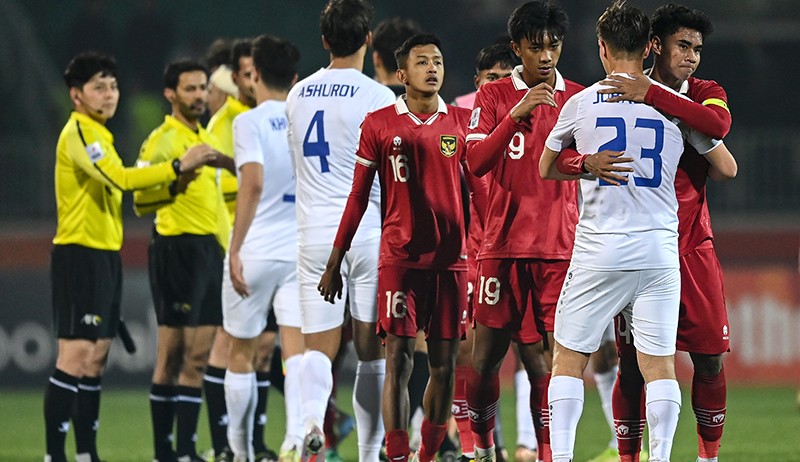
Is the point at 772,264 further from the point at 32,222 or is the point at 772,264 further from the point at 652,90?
the point at 652,90

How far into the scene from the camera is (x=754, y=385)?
1503 centimetres

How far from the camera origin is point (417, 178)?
6512mm

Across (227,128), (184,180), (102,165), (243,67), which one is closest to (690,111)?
(184,180)

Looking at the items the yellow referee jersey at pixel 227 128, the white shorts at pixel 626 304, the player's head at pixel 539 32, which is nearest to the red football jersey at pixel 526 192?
the player's head at pixel 539 32

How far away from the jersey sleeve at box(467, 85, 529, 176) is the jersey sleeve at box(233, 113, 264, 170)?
174 centimetres

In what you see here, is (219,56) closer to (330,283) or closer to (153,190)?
(153,190)

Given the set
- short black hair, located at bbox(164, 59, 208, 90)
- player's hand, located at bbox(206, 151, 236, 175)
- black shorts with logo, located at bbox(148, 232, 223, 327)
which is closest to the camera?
player's hand, located at bbox(206, 151, 236, 175)

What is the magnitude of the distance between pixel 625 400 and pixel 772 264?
980 cm

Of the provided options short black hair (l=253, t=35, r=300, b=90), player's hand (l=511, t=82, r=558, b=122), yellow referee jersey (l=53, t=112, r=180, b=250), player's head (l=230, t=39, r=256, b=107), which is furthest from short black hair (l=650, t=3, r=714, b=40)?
player's head (l=230, t=39, r=256, b=107)

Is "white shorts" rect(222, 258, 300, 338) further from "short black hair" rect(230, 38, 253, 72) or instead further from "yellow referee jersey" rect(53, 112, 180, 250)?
"short black hair" rect(230, 38, 253, 72)

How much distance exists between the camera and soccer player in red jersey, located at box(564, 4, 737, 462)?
238 inches

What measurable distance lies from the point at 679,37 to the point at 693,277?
3.59ft

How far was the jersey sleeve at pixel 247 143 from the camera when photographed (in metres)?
7.73

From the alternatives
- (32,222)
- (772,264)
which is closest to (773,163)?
(772,264)
